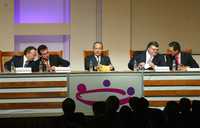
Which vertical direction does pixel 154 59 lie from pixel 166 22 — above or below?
below

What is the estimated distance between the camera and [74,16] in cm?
837

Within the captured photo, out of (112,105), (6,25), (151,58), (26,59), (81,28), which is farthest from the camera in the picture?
(81,28)

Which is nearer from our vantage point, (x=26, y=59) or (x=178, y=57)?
(x=26, y=59)

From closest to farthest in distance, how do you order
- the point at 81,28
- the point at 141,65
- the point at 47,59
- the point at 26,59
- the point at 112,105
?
the point at 112,105, the point at 141,65, the point at 26,59, the point at 47,59, the point at 81,28

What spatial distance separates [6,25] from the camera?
8266mm

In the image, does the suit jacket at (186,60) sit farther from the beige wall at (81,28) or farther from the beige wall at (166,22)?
the beige wall at (81,28)

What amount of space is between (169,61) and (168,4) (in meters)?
1.96

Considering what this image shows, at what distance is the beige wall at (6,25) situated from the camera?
27.1 ft

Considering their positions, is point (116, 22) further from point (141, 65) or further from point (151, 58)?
point (141, 65)

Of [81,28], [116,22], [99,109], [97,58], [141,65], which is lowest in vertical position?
[99,109]

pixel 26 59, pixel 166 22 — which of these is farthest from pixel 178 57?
→ pixel 26 59

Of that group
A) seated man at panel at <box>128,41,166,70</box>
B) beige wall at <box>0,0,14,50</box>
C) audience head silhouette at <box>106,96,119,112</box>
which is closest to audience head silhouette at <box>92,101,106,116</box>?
audience head silhouette at <box>106,96,119,112</box>

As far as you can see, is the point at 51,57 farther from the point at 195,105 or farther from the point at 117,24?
the point at 195,105

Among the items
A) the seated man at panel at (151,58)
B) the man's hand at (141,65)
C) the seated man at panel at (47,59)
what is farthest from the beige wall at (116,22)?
the man's hand at (141,65)
